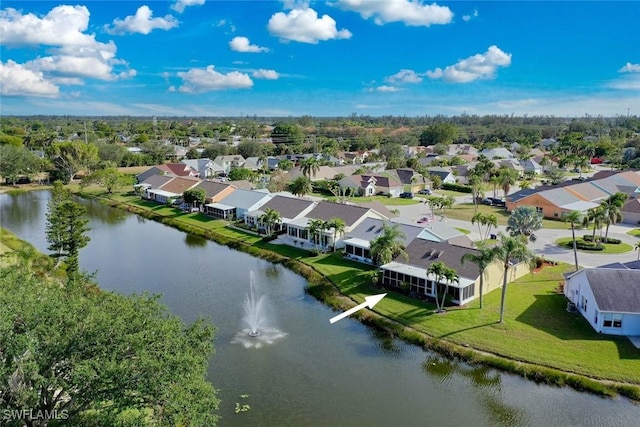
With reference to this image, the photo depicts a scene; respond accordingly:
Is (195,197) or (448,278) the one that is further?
(195,197)

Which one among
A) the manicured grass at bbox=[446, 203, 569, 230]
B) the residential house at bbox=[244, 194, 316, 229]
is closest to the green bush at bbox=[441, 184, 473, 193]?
the manicured grass at bbox=[446, 203, 569, 230]

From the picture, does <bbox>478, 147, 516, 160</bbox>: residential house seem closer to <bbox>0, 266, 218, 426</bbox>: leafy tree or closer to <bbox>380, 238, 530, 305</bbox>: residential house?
<bbox>380, 238, 530, 305</bbox>: residential house

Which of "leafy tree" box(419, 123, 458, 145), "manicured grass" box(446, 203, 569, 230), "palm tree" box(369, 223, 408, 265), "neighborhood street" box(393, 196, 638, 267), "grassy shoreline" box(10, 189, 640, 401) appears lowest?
"grassy shoreline" box(10, 189, 640, 401)

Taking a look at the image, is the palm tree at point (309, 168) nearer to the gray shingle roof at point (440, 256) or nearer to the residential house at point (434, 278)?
the gray shingle roof at point (440, 256)

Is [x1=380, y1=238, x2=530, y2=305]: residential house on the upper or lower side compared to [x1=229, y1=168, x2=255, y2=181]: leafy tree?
lower

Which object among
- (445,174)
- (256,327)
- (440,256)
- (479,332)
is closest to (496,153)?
(445,174)

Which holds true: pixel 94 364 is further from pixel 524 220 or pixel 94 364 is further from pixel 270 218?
pixel 270 218
